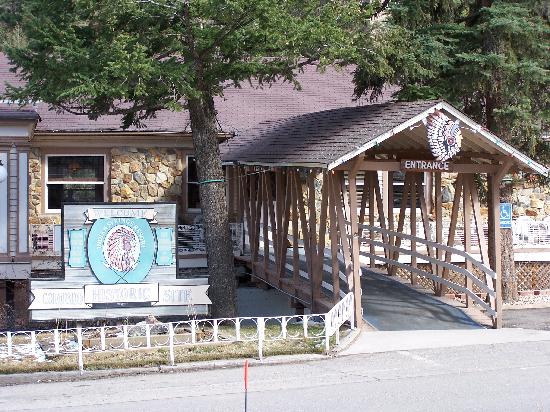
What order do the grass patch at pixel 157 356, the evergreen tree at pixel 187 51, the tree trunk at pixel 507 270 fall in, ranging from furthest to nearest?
the tree trunk at pixel 507 270 → the evergreen tree at pixel 187 51 → the grass patch at pixel 157 356

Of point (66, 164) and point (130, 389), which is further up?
point (66, 164)

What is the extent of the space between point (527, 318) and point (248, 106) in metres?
11.7

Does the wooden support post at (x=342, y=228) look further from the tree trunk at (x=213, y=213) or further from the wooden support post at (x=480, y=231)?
the wooden support post at (x=480, y=231)

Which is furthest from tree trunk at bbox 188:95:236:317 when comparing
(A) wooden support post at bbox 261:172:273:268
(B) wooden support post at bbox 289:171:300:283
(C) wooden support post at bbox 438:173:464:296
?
(C) wooden support post at bbox 438:173:464:296

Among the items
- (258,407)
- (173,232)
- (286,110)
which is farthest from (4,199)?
(258,407)

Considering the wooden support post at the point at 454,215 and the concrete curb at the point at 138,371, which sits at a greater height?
the wooden support post at the point at 454,215

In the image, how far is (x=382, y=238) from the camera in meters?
23.2

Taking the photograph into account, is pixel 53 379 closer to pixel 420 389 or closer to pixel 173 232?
pixel 173 232

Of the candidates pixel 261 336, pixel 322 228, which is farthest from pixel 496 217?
pixel 261 336

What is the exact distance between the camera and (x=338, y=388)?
11594mm

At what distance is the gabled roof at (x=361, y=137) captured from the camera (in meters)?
15.2

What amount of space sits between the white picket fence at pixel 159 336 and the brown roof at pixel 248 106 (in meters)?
8.49


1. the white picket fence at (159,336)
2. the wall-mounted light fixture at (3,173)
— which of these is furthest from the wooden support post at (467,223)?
the wall-mounted light fixture at (3,173)

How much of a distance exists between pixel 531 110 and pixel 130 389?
40.3ft
